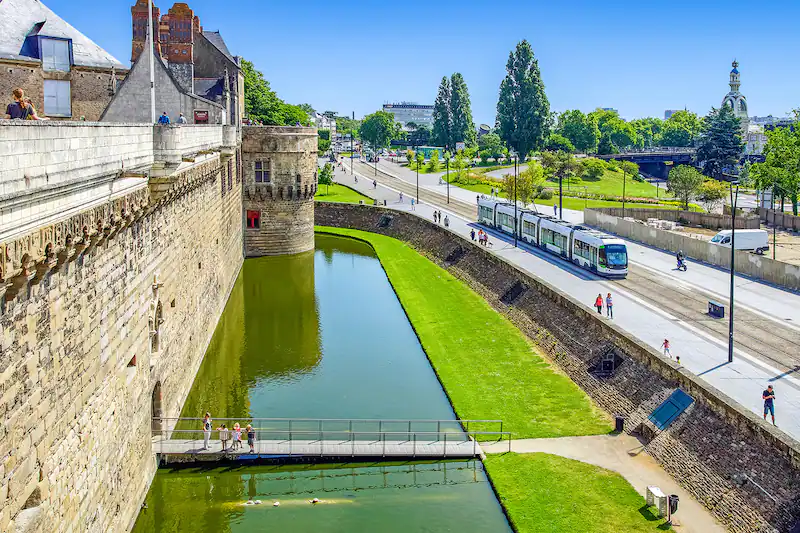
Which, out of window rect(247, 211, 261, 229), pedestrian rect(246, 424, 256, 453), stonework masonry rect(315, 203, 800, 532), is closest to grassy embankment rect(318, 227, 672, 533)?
stonework masonry rect(315, 203, 800, 532)

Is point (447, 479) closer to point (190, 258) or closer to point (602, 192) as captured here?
point (190, 258)

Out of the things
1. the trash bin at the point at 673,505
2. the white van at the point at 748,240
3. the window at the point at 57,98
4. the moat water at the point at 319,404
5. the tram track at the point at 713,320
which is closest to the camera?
the trash bin at the point at 673,505

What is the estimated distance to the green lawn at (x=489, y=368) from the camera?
28.2m

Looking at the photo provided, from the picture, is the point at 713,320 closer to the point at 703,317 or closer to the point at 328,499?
the point at 703,317

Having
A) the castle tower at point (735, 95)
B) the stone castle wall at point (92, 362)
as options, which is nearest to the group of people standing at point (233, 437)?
the stone castle wall at point (92, 362)

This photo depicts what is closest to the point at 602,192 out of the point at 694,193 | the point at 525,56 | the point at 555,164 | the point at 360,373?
the point at 555,164

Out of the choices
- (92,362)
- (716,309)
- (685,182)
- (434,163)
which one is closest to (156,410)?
(92,362)

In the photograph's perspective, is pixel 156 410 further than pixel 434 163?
No

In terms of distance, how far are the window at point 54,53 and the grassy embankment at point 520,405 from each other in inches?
755

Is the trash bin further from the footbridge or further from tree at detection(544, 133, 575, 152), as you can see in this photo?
tree at detection(544, 133, 575, 152)

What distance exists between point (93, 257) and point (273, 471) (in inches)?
386

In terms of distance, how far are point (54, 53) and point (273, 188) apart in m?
30.3

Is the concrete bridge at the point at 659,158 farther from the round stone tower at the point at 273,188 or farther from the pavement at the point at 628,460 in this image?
the pavement at the point at 628,460

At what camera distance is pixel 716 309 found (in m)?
36.9
